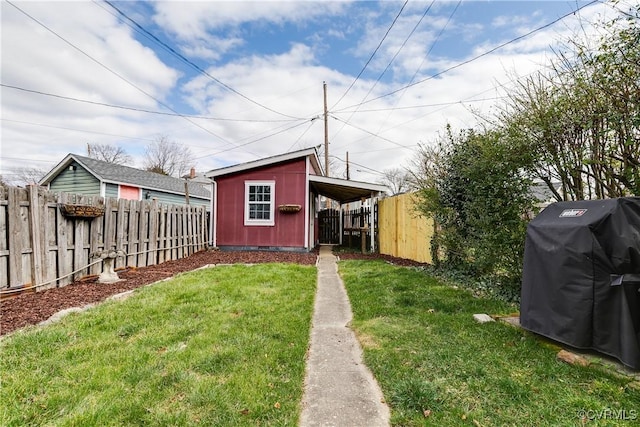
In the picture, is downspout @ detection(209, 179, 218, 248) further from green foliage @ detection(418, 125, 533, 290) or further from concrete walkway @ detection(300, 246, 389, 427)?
concrete walkway @ detection(300, 246, 389, 427)

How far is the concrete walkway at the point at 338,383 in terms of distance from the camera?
201 centimetres

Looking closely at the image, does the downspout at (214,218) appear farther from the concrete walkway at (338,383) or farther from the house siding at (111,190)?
the house siding at (111,190)

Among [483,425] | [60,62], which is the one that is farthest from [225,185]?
[483,425]

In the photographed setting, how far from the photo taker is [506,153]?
4.52 metres

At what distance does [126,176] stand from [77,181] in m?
2.26

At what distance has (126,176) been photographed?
664 inches

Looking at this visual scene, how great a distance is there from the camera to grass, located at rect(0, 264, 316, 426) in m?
1.94

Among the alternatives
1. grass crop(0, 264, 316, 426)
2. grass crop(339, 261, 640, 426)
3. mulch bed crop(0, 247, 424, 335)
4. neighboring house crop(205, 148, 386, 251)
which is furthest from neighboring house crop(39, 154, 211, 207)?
grass crop(339, 261, 640, 426)

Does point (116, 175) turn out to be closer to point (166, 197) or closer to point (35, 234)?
point (166, 197)

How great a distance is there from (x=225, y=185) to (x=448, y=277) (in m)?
→ 8.13

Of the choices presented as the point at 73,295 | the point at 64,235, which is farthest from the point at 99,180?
the point at 73,295

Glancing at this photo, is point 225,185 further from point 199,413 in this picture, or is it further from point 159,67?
point 199,413

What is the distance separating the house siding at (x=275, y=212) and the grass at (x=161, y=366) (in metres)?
6.56

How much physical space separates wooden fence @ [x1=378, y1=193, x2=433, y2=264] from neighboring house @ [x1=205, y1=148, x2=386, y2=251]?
4.19 feet
